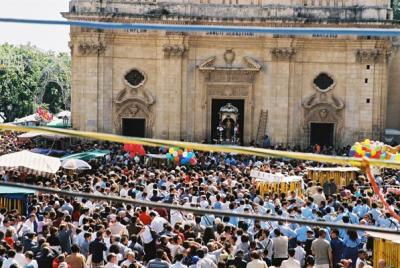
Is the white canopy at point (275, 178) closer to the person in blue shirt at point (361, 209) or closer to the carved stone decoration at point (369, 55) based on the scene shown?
the person in blue shirt at point (361, 209)

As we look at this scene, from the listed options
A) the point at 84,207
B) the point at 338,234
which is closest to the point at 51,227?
the point at 84,207

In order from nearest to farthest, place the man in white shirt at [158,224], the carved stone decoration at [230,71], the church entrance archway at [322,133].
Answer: the man in white shirt at [158,224]
the carved stone decoration at [230,71]
the church entrance archway at [322,133]

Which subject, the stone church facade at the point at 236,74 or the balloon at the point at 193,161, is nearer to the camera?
the balloon at the point at 193,161

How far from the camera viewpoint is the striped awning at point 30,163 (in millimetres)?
23969

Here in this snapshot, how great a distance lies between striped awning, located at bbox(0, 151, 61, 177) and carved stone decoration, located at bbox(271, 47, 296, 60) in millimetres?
18748

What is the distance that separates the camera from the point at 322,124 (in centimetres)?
4175

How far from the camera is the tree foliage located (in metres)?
74.2

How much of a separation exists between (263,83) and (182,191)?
21.5 meters

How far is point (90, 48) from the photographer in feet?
134

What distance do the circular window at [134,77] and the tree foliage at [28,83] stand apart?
29.7m

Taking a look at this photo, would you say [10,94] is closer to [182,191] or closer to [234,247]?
[182,191]

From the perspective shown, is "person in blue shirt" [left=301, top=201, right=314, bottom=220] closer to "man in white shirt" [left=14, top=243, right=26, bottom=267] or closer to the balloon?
"man in white shirt" [left=14, top=243, right=26, bottom=267]

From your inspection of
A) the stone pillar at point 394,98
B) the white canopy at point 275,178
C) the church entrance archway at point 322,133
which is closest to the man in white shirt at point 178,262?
the white canopy at point 275,178

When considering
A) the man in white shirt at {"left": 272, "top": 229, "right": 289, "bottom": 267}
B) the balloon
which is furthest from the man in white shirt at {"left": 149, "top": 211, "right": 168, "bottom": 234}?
the balloon
